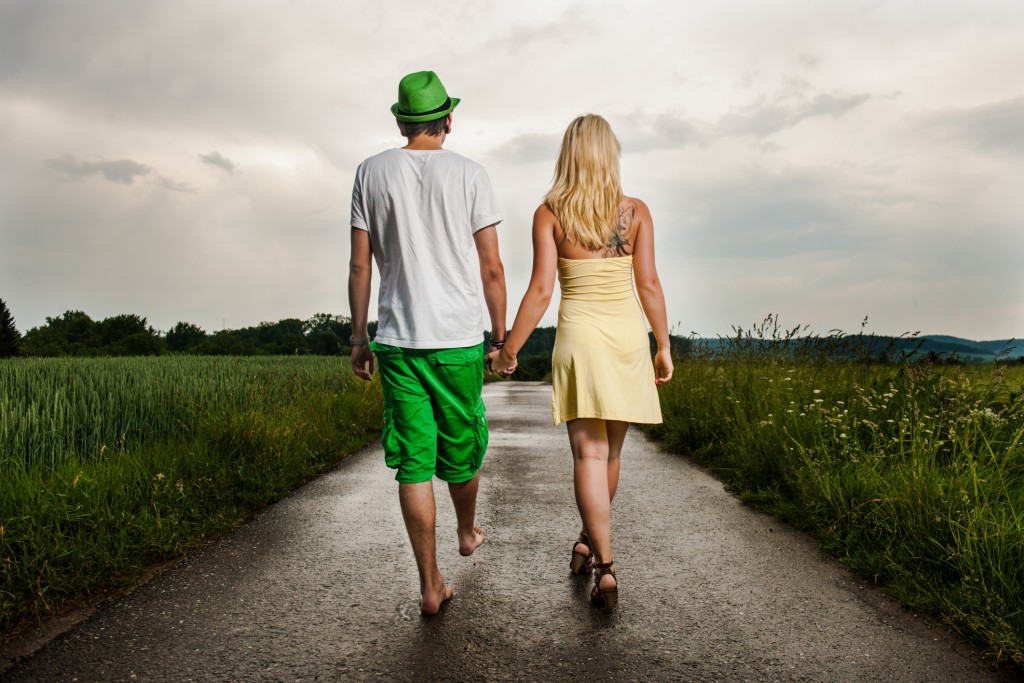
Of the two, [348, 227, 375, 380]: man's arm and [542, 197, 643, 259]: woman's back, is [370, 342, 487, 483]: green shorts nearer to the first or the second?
[348, 227, 375, 380]: man's arm

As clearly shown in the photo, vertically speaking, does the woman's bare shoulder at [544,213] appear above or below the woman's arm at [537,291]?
above

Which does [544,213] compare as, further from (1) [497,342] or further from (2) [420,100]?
(2) [420,100]

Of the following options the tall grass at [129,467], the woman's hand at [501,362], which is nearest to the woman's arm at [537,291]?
the woman's hand at [501,362]

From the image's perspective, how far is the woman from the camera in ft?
12.6


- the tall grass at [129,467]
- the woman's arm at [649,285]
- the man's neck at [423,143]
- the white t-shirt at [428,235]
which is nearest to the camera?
the white t-shirt at [428,235]

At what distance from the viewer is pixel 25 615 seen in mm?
3658

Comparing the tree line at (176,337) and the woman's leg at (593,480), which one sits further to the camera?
the tree line at (176,337)

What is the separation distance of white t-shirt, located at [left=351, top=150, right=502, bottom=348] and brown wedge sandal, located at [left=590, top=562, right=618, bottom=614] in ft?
4.11

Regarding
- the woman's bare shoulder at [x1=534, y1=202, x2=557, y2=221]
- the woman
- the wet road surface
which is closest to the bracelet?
the woman

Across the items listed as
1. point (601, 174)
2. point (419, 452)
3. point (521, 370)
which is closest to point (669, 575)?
point (419, 452)

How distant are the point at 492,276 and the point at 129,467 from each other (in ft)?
10.9

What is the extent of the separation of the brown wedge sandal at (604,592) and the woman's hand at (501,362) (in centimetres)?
103

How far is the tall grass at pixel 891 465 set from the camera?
3.81m

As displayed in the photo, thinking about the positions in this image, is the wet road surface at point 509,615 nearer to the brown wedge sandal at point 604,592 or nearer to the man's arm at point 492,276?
the brown wedge sandal at point 604,592
